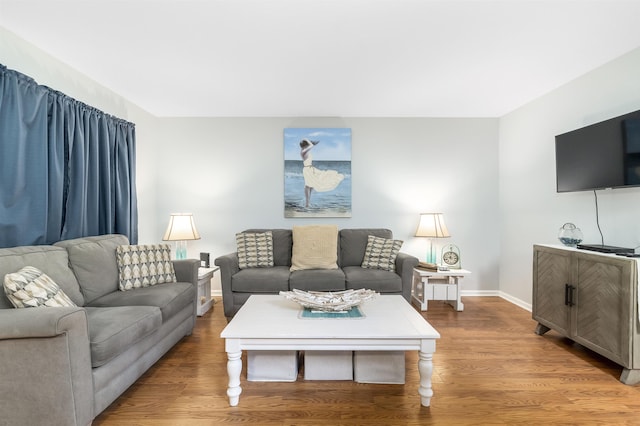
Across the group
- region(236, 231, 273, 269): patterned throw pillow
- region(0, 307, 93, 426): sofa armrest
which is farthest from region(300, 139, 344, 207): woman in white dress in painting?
region(0, 307, 93, 426): sofa armrest

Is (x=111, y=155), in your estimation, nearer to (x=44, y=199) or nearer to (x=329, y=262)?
(x=44, y=199)

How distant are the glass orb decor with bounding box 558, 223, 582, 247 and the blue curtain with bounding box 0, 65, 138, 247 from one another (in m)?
4.18

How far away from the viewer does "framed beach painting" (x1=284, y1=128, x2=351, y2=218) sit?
3.96 m

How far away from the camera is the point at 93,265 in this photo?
2297 mm

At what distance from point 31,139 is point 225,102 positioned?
1.78 meters

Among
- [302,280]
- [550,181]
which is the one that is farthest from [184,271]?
[550,181]

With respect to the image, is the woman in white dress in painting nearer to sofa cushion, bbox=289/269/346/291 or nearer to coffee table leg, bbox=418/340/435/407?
sofa cushion, bbox=289/269/346/291

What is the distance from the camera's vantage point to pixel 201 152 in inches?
158

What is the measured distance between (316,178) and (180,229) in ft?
5.74

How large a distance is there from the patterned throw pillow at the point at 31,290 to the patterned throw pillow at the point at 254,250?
1.74 metres

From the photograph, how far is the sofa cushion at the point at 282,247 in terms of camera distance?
3.58 m

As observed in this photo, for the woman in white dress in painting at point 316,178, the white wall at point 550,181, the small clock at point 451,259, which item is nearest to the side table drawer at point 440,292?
the small clock at point 451,259

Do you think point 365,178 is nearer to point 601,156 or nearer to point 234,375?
point 601,156

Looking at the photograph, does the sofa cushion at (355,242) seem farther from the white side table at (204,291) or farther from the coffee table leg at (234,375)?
the coffee table leg at (234,375)
